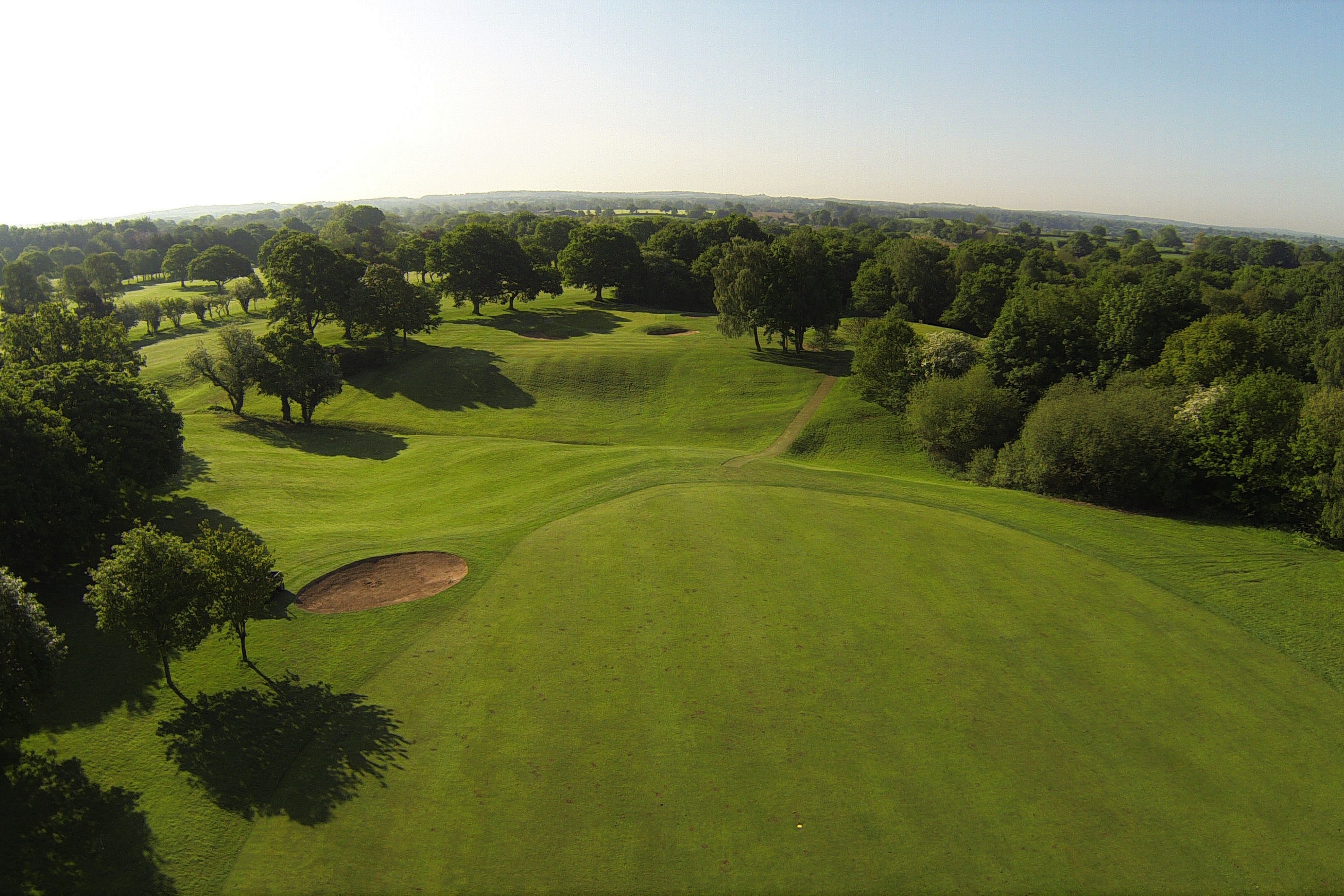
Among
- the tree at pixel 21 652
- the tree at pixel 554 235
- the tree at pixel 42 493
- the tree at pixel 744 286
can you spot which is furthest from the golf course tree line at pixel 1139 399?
the tree at pixel 554 235

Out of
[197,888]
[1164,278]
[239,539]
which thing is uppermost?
[1164,278]

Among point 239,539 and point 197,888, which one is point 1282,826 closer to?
point 197,888

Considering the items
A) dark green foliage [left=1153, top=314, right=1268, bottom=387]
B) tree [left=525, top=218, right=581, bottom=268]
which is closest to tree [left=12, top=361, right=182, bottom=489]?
dark green foliage [left=1153, top=314, right=1268, bottom=387]

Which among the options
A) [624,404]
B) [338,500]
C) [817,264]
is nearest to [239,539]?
[338,500]

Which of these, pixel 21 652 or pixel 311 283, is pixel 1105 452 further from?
pixel 311 283

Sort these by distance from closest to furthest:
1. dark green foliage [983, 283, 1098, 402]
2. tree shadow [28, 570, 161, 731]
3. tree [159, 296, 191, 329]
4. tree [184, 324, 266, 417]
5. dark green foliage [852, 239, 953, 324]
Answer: tree shadow [28, 570, 161, 731]
dark green foliage [983, 283, 1098, 402]
tree [184, 324, 266, 417]
tree [159, 296, 191, 329]
dark green foliage [852, 239, 953, 324]

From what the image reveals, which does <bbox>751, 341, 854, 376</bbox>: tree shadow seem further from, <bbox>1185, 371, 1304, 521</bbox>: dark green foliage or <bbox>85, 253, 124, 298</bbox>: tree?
<bbox>85, 253, 124, 298</bbox>: tree
